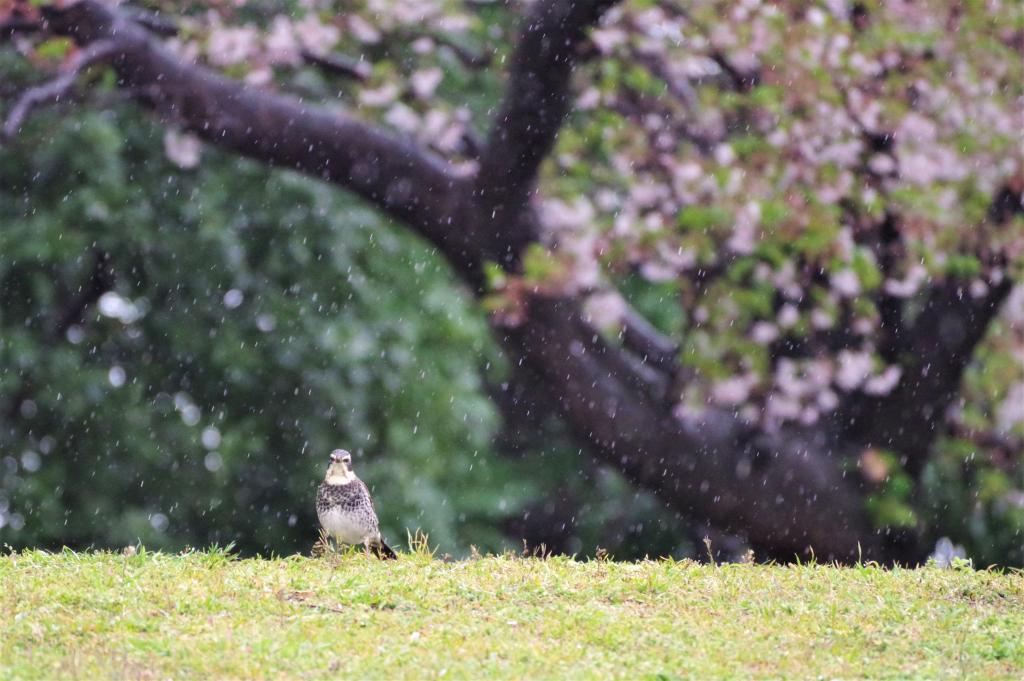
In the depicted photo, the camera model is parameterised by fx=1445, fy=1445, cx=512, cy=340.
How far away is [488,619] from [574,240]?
5237mm

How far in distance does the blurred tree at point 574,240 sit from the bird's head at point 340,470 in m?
2.22

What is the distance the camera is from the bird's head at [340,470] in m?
8.17

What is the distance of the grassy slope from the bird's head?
2.31ft

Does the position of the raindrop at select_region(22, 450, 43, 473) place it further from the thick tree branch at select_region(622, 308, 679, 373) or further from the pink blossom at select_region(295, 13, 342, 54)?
the thick tree branch at select_region(622, 308, 679, 373)

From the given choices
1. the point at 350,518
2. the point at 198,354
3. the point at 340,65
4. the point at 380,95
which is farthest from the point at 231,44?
the point at 350,518

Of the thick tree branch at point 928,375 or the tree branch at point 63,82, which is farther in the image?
the thick tree branch at point 928,375

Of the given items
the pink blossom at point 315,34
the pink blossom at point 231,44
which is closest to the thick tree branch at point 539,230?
the pink blossom at point 231,44

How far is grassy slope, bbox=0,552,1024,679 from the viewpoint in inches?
219

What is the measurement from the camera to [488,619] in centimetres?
625

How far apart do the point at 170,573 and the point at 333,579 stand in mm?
848

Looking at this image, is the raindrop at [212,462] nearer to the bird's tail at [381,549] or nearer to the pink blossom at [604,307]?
the pink blossom at [604,307]

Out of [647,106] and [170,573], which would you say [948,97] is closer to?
[647,106]

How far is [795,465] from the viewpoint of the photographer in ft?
35.9

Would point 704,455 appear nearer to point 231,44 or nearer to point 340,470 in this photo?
point 340,470
